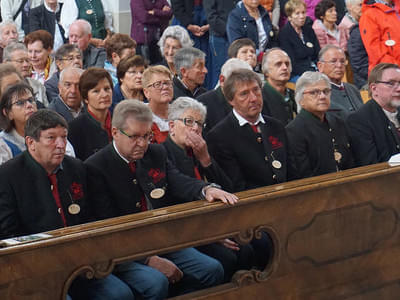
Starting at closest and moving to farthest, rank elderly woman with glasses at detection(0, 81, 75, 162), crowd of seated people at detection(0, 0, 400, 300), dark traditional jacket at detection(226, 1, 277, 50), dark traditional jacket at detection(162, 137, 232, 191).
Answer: crowd of seated people at detection(0, 0, 400, 300), dark traditional jacket at detection(162, 137, 232, 191), elderly woman with glasses at detection(0, 81, 75, 162), dark traditional jacket at detection(226, 1, 277, 50)

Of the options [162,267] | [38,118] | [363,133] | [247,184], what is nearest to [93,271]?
[162,267]

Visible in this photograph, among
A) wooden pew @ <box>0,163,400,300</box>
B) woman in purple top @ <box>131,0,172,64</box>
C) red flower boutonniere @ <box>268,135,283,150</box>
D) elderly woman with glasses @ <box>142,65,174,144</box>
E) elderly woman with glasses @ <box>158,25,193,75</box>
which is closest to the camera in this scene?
wooden pew @ <box>0,163,400,300</box>

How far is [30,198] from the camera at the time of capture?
12.3 feet

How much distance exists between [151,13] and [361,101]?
3.17 m

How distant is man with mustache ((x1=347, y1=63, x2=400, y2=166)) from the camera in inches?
205

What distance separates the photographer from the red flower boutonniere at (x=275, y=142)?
15.5ft

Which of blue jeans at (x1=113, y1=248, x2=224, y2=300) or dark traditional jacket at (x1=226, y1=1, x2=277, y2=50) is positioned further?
dark traditional jacket at (x1=226, y1=1, x2=277, y2=50)

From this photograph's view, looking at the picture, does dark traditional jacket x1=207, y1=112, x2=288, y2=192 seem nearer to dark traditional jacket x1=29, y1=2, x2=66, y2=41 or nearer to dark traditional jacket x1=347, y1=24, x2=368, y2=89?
dark traditional jacket x1=347, y1=24, x2=368, y2=89

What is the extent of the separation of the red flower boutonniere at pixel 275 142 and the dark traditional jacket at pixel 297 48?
11.8ft

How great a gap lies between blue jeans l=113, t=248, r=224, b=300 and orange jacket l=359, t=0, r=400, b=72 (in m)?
4.84

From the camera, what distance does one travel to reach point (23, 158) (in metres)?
3.83

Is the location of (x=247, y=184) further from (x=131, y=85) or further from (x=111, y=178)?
(x=131, y=85)

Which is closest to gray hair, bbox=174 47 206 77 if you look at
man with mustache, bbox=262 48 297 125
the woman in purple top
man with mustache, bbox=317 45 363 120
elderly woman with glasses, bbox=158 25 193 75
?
man with mustache, bbox=262 48 297 125

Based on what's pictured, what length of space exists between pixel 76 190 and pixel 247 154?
118cm
